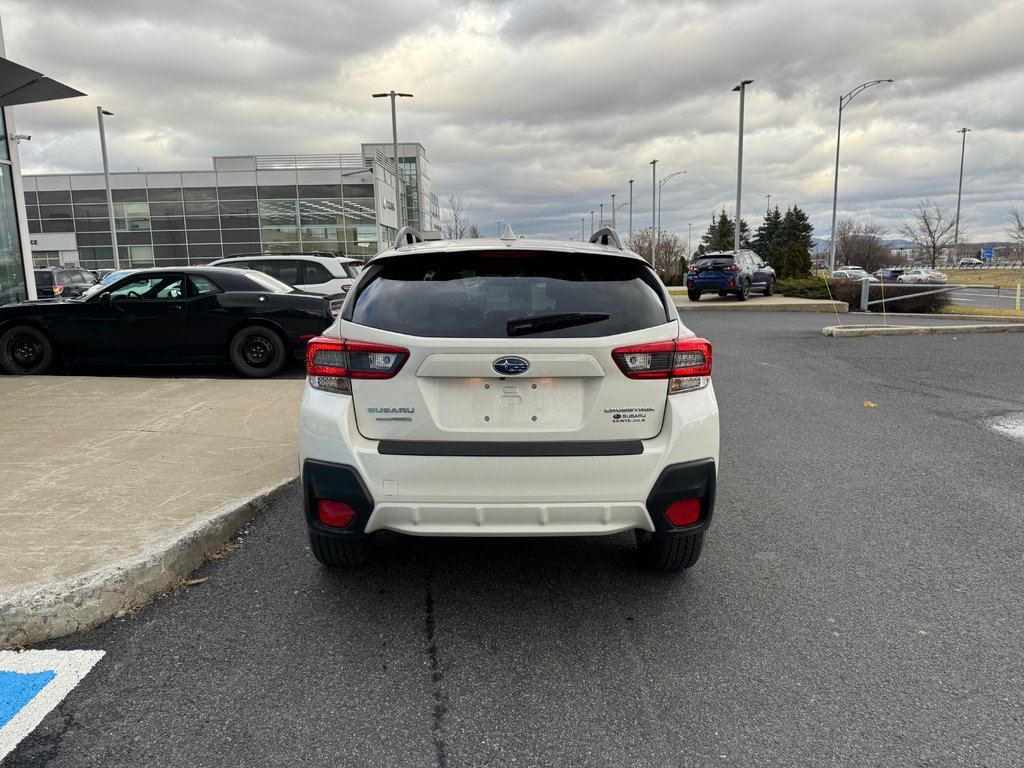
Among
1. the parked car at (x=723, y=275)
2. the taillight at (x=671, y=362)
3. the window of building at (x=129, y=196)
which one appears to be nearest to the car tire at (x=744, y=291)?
the parked car at (x=723, y=275)

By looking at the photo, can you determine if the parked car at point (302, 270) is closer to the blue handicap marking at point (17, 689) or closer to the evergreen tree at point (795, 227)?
the blue handicap marking at point (17, 689)

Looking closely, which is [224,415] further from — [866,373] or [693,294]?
[693,294]

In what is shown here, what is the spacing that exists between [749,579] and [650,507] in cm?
101

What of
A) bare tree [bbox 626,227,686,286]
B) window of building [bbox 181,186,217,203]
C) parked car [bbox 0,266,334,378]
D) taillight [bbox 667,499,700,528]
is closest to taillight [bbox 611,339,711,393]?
taillight [bbox 667,499,700,528]

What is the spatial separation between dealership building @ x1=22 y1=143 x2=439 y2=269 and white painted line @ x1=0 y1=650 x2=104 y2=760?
46934 mm

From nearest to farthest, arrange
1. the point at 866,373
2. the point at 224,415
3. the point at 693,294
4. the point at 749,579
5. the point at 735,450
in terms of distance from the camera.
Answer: the point at 749,579 < the point at 735,450 < the point at 224,415 < the point at 866,373 < the point at 693,294

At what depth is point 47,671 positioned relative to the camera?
296 cm

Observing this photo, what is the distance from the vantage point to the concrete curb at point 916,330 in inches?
596

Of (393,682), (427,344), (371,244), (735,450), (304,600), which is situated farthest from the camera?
(371,244)

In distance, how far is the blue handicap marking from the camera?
268 cm

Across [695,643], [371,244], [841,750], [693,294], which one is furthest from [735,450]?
[371,244]

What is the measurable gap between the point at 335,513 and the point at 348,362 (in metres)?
0.68

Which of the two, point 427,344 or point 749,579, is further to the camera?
point 749,579

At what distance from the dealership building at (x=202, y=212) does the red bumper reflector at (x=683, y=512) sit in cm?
4708
